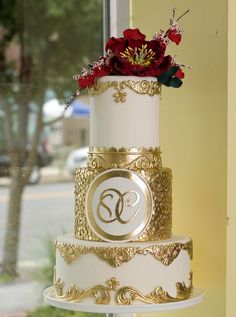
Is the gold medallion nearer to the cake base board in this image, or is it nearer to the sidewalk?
the cake base board

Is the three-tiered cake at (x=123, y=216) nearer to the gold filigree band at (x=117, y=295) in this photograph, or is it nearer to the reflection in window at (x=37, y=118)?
the gold filigree band at (x=117, y=295)

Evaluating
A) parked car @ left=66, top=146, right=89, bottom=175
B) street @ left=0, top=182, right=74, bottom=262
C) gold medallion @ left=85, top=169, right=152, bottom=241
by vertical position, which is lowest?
street @ left=0, top=182, right=74, bottom=262

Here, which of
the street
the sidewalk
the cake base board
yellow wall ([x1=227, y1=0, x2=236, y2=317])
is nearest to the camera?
the cake base board

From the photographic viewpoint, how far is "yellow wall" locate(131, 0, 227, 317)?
46.5 inches

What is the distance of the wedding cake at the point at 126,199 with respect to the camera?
106 centimetres

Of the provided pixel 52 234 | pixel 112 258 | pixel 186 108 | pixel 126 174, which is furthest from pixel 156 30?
pixel 52 234

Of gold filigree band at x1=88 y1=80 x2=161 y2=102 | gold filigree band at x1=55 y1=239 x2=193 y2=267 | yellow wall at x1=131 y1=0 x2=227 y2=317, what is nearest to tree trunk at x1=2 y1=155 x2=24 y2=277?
yellow wall at x1=131 y1=0 x2=227 y2=317

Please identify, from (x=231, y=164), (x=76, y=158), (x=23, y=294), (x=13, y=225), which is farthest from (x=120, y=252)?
(x=76, y=158)

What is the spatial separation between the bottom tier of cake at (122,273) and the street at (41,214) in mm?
652

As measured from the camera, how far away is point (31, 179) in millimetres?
1895

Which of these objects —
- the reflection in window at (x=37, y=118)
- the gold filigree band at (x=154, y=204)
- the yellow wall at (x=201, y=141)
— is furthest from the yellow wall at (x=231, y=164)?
the reflection in window at (x=37, y=118)

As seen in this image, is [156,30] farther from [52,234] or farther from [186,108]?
[52,234]

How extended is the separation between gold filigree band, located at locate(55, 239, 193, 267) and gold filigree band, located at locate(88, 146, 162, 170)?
0.44ft

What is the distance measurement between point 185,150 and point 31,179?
0.72 meters
